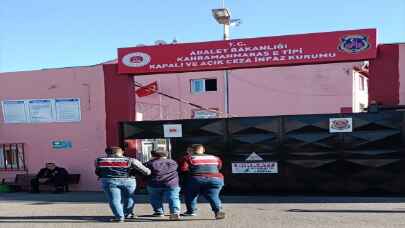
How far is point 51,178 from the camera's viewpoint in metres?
15.3

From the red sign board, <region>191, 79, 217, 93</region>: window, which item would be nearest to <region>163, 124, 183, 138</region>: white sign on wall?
the red sign board

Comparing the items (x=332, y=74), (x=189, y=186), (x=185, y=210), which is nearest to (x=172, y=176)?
(x=189, y=186)

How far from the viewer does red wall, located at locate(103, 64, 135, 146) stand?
14.8 m

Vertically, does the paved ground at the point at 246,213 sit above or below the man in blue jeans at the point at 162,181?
below

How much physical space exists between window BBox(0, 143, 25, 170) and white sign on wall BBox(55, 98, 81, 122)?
1.58 meters

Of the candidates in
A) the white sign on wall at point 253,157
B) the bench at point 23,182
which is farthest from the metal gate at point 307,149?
the bench at point 23,182

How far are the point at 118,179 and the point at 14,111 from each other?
24.1 feet

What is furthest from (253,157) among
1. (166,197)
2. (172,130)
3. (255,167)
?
(166,197)

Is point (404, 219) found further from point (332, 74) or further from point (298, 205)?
point (332, 74)

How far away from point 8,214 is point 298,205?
19.3 feet

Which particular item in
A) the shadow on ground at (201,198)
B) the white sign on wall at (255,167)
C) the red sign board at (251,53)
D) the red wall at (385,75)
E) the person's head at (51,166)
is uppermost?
the red sign board at (251,53)

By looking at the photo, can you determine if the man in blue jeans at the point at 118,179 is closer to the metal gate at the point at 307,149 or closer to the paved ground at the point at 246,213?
the paved ground at the point at 246,213

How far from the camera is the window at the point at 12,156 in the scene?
1612cm

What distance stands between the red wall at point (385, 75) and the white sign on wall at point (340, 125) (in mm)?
925
